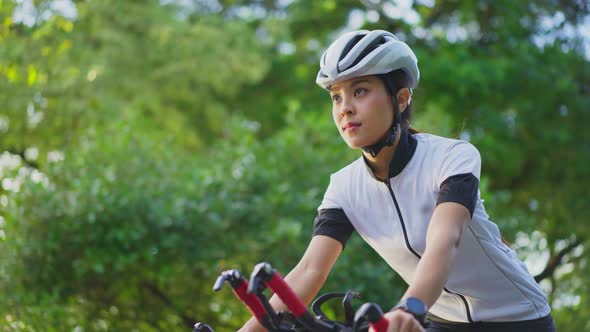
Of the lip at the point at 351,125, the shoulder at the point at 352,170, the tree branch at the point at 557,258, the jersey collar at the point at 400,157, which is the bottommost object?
the tree branch at the point at 557,258

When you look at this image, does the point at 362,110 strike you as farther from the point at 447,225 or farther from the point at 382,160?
the point at 447,225

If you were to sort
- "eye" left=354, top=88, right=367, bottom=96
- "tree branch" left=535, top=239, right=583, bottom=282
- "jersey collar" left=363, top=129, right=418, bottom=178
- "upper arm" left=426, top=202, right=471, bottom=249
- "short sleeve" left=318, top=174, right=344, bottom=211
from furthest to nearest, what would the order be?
"tree branch" left=535, top=239, right=583, bottom=282 → "short sleeve" left=318, top=174, right=344, bottom=211 → "jersey collar" left=363, top=129, right=418, bottom=178 → "eye" left=354, top=88, right=367, bottom=96 → "upper arm" left=426, top=202, right=471, bottom=249

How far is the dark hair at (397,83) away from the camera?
312 centimetres

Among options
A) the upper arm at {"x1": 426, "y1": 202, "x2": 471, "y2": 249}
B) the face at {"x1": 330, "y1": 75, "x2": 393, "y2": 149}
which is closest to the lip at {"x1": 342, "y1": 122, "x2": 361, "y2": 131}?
the face at {"x1": 330, "y1": 75, "x2": 393, "y2": 149}

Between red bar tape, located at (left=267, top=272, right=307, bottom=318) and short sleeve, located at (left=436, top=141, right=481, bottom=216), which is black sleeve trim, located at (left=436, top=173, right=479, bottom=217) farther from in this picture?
red bar tape, located at (left=267, top=272, right=307, bottom=318)

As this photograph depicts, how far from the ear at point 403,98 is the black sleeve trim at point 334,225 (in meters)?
0.47

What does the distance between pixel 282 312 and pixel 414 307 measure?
426mm

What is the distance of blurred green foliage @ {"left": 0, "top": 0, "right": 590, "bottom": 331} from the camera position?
23.9ft

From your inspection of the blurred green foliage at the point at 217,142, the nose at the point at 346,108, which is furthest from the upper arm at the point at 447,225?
the blurred green foliage at the point at 217,142

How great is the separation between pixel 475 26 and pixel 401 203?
1283cm

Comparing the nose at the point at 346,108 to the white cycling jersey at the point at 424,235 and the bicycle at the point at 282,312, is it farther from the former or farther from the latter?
the bicycle at the point at 282,312

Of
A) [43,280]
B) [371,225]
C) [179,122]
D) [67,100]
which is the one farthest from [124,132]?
[179,122]

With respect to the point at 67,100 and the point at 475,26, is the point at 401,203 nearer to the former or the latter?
the point at 67,100

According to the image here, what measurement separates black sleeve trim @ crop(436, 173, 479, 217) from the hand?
1.80ft
